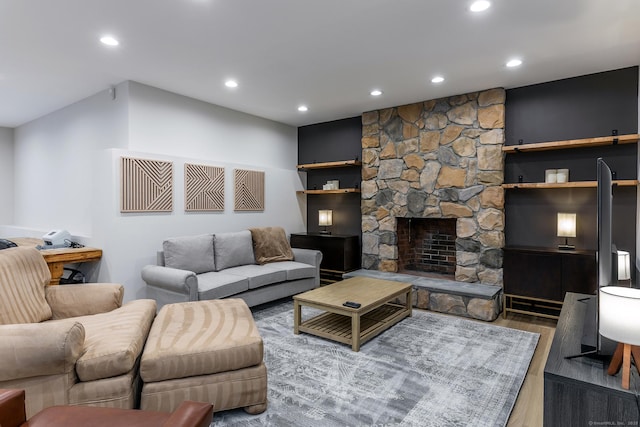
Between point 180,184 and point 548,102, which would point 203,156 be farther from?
point 548,102

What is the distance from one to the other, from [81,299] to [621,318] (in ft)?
10.7

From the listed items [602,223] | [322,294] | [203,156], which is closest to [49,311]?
[322,294]

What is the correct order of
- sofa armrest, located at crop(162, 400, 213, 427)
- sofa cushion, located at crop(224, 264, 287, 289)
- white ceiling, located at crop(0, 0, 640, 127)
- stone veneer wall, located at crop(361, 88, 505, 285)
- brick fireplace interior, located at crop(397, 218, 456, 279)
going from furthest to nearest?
1. brick fireplace interior, located at crop(397, 218, 456, 279)
2. stone veneer wall, located at crop(361, 88, 505, 285)
3. sofa cushion, located at crop(224, 264, 287, 289)
4. white ceiling, located at crop(0, 0, 640, 127)
5. sofa armrest, located at crop(162, 400, 213, 427)

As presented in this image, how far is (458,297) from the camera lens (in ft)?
13.5

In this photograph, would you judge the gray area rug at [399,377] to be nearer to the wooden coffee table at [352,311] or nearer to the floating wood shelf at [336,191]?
the wooden coffee table at [352,311]

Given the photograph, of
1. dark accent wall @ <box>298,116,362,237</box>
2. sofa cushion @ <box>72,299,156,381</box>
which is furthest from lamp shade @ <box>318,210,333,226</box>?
sofa cushion @ <box>72,299,156,381</box>

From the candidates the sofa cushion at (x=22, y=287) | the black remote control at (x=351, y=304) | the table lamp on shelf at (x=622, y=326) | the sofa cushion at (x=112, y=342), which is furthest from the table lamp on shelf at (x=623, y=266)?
the sofa cushion at (x=22, y=287)

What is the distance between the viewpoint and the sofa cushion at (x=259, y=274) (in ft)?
13.3

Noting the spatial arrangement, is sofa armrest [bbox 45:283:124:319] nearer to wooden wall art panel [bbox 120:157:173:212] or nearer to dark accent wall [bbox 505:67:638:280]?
wooden wall art panel [bbox 120:157:173:212]

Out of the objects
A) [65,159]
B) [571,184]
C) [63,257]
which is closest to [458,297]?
[571,184]

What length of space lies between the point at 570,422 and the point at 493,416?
0.80m

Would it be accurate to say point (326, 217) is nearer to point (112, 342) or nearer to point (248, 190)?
point (248, 190)

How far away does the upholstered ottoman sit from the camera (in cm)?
197

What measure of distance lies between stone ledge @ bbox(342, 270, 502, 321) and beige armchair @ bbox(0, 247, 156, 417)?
3.20 m
